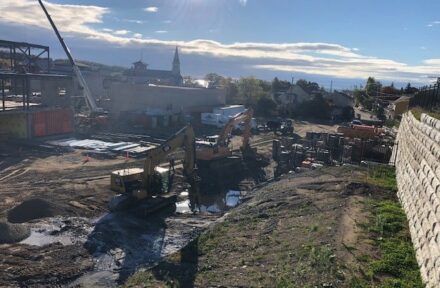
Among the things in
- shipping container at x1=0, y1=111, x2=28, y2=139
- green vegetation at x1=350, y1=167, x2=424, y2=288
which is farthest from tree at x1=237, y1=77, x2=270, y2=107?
green vegetation at x1=350, y1=167, x2=424, y2=288

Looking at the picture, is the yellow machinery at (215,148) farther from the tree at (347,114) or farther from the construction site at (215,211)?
the tree at (347,114)

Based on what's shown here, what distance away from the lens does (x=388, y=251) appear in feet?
39.0

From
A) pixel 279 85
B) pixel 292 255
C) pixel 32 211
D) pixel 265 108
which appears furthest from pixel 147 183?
pixel 279 85

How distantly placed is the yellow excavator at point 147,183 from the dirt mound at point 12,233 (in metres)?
4.16

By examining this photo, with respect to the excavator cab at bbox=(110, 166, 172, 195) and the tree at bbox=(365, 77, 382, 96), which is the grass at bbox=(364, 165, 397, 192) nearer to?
the excavator cab at bbox=(110, 166, 172, 195)

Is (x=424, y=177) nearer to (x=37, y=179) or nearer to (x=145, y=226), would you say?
(x=145, y=226)

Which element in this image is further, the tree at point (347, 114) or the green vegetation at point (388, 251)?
the tree at point (347, 114)

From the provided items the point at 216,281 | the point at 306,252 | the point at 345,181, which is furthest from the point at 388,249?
the point at 345,181

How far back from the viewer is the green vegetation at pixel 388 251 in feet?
34.0

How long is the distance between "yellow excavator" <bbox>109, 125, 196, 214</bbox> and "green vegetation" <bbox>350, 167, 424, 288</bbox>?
10.1 metres

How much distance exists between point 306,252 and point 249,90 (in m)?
69.3

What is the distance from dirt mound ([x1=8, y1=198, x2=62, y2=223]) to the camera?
19.5 metres

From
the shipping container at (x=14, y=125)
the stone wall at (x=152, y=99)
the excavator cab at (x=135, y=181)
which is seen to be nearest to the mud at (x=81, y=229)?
the excavator cab at (x=135, y=181)

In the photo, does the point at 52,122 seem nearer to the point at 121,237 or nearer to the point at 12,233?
the point at 12,233
